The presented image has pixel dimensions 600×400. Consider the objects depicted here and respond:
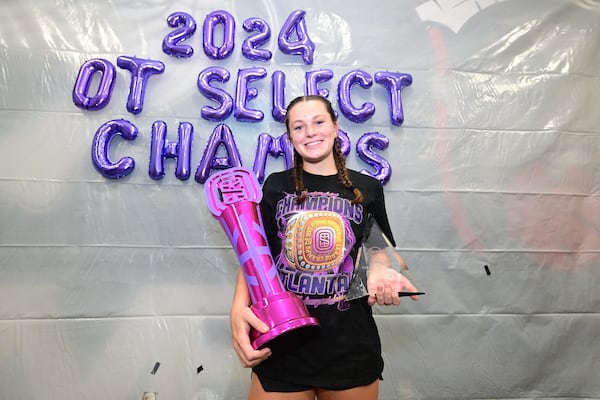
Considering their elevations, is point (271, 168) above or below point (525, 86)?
below

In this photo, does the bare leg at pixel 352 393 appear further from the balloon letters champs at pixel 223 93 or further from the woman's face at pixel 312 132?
the balloon letters champs at pixel 223 93

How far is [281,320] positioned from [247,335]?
0.08 metres

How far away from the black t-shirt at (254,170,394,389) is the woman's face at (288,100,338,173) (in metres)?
0.05

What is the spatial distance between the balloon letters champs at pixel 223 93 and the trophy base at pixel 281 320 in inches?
29.8

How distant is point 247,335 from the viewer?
2.62 ft

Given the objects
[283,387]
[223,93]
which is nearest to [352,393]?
[283,387]

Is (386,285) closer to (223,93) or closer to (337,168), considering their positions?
(337,168)

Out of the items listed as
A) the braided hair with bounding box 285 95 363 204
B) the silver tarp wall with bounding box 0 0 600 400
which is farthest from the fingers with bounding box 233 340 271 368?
the silver tarp wall with bounding box 0 0 600 400

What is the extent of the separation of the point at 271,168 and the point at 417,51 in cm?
77

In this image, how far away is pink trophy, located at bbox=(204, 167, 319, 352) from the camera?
0.78 metres

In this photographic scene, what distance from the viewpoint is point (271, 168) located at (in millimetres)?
1593

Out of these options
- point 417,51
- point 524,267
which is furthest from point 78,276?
point 524,267

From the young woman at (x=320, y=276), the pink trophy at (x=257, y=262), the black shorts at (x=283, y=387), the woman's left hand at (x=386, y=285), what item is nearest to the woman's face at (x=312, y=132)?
the young woman at (x=320, y=276)

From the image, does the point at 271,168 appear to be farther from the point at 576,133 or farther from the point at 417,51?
the point at 576,133
